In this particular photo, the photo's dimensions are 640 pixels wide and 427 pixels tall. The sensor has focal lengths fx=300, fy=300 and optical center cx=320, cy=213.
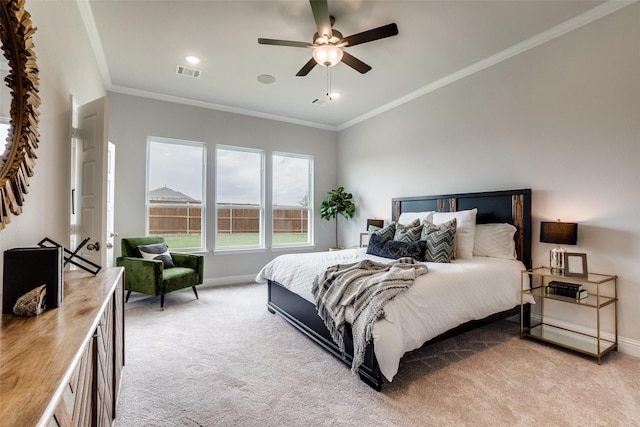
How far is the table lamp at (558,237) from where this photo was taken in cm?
280

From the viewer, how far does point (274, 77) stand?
13.2ft

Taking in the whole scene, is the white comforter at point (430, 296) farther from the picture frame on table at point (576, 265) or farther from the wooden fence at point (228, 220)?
the wooden fence at point (228, 220)

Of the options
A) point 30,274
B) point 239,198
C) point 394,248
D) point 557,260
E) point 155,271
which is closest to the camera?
point 30,274

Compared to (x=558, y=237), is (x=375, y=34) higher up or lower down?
higher up

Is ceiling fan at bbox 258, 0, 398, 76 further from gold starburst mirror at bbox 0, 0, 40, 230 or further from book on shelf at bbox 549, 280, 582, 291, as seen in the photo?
book on shelf at bbox 549, 280, 582, 291

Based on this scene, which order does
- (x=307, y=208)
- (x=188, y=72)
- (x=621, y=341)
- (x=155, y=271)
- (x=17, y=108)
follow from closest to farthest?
1. (x=17, y=108)
2. (x=621, y=341)
3. (x=155, y=271)
4. (x=188, y=72)
5. (x=307, y=208)

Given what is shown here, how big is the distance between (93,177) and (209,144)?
9.55 ft

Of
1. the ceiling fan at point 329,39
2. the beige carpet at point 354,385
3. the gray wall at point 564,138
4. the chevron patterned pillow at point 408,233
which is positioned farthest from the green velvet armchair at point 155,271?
the gray wall at point 564,138

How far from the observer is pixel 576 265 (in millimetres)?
2727

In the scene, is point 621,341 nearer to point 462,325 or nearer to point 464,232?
point 462,325

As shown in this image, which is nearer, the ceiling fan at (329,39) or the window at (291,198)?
the ceiling fan at (329,39)

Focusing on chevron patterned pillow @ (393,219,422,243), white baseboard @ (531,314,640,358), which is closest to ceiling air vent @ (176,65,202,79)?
chevron patterned pillow @ (393,219,422,243)

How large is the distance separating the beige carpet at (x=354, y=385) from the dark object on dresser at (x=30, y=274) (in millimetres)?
1070

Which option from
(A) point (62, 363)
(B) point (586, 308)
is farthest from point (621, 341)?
(A) point (62, 363)
